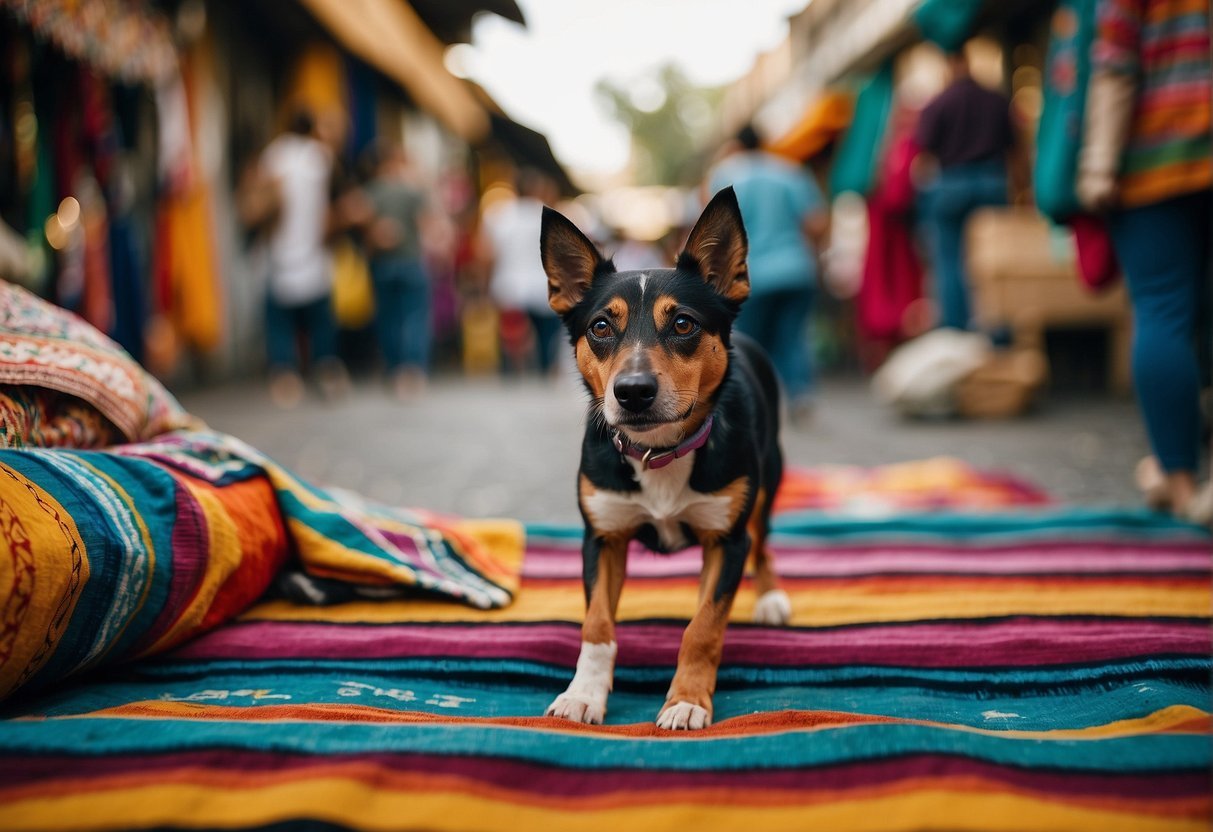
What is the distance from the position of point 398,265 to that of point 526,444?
376 centimetres

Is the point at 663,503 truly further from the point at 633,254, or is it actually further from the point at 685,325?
the point at 633,254

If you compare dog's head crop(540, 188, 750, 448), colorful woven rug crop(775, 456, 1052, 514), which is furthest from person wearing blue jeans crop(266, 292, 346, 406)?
dog's head crop(540, 188, 750, 448)

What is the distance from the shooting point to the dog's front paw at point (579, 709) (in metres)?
1.87

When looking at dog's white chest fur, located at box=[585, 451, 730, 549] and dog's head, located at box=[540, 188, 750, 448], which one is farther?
dog's white chest fur, located at box=[585, 451, 730, 549]

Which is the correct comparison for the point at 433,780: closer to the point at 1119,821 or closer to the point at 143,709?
the point at 143,709

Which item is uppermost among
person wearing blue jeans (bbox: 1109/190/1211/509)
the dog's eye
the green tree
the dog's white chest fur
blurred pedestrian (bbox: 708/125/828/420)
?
the green tree

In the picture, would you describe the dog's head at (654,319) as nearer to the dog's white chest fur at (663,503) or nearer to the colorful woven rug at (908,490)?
the dog's white chest fur at (663,503)

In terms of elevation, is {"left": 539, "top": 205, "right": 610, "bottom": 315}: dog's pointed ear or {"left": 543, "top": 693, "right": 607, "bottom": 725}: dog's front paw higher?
{"left": 539, "top": 205, "right": 610, "bottom": 315}: dog's pointed ear

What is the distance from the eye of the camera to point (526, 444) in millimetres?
6238

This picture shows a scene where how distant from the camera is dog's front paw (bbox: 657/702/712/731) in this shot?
1.79 m

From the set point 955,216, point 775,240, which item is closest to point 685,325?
point 775,240

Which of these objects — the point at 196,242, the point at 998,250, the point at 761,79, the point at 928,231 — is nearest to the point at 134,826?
the point at 196,242

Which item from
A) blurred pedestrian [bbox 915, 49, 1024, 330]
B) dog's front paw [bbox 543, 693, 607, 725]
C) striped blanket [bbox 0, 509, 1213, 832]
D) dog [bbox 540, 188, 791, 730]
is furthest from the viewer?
blurred pedestrian [bbox 915, 49, 1024, 330]

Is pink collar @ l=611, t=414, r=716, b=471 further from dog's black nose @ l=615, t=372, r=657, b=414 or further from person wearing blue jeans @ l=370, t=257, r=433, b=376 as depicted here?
person wearing blue jeans @ l=370, t=257, r=433, b=376
